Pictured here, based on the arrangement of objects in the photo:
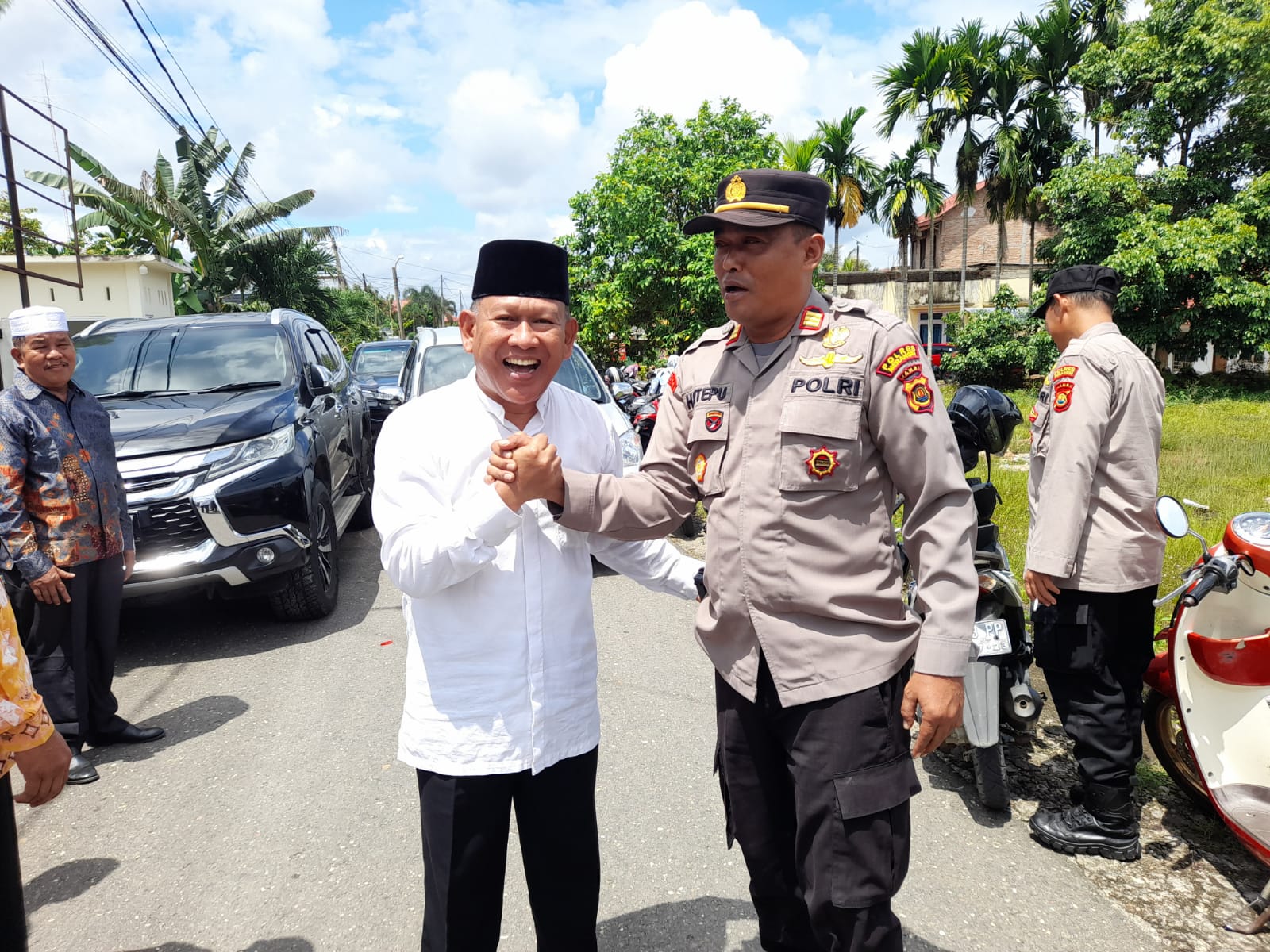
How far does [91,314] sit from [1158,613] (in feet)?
81.0

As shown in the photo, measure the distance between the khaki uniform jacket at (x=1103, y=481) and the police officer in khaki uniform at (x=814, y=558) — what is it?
1261mm

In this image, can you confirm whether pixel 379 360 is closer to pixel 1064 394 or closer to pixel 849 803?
pixel 1064 394

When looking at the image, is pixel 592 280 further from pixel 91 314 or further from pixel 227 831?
pixel 91 314

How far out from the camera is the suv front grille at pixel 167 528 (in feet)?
16.0

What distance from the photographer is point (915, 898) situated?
2805 mm

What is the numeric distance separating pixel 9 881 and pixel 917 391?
2189 mm

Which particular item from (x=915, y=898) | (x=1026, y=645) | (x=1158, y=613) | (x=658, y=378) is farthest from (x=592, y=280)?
(x=915, y=898)

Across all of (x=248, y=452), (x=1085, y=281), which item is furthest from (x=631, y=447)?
(x=1085, y=281)

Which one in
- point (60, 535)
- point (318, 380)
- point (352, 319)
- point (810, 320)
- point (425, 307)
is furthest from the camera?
point (425, 307)

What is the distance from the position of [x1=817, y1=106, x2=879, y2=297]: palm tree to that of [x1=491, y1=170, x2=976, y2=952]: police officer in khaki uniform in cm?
2711

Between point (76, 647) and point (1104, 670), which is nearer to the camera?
point (1104, 670)

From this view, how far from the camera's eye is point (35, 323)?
3.82 m

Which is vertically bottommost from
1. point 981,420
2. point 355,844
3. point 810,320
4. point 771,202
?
point 355,844

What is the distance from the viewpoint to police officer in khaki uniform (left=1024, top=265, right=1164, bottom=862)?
2.99m
